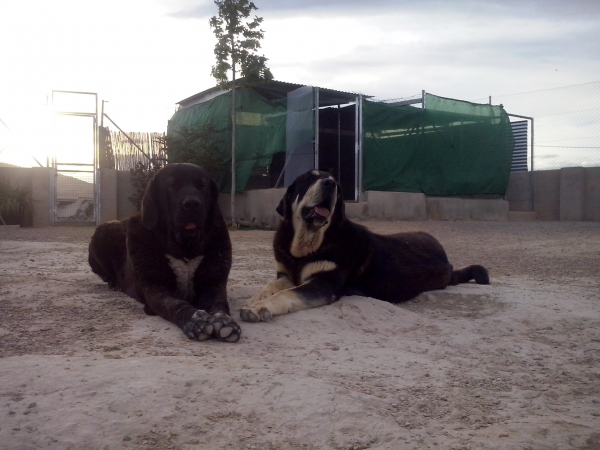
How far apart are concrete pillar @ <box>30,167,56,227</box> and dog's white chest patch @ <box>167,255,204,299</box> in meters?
13.7

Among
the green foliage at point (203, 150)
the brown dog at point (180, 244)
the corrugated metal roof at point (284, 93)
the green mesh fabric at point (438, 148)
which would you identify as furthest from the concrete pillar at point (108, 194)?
the brown dog at point (180, 244)

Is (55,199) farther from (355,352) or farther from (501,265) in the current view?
(355,352)

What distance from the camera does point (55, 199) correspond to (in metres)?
16.8

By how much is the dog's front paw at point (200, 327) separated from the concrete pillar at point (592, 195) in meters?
16.3

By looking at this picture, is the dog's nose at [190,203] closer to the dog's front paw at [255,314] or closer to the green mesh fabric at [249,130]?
the dog's front paw at [255,314]

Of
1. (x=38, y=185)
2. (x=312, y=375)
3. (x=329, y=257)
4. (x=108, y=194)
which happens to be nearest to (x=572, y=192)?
(x=108, y=194)

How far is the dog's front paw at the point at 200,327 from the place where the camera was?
353 cm

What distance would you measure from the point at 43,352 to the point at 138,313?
1.11 metres

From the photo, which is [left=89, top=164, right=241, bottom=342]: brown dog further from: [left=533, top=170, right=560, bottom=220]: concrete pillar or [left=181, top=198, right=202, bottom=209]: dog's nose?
[left=533, top=170, right=560, bottom=220]: concrete pillar

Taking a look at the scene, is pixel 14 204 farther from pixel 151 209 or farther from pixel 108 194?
pixel 151 209

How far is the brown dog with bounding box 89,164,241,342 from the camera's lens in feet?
13.6

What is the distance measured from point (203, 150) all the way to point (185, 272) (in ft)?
39.4

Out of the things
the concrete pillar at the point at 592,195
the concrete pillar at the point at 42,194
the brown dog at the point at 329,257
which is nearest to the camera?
the brown dog at the point at 329,257

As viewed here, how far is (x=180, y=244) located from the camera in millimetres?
4262
